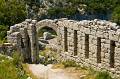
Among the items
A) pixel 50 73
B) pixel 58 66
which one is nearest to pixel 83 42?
pixel 58 66

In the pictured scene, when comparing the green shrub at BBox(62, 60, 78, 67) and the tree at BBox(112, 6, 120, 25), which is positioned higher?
the tree at BBox(112, 6, 120, 25)

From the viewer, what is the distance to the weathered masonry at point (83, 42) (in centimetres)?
2523

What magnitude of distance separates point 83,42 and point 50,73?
2.98 meters

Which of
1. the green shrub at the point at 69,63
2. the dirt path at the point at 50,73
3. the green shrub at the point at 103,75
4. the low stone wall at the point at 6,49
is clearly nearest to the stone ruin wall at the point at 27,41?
the low stone wall at the point at 6,49

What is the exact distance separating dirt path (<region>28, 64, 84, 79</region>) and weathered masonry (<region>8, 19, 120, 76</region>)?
165cm

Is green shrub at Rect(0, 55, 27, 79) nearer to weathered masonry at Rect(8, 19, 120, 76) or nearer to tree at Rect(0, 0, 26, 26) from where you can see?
weathered masonry at Rect(8, 19, 120, 76)

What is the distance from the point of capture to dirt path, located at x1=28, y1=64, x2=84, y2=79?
1009 inches

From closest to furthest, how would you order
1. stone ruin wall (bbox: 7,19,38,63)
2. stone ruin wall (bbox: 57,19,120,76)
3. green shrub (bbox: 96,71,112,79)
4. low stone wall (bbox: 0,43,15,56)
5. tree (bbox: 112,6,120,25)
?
1. green shrub (bbox: 96,71,112,79)
2. stone ruin wall (bbox: 57,19,120,76)
3. low stone wall (bbox: 0,43,15,56)
4. stone ruin wall (bbox: 7,19,38,63)
5. tree (bbox: 112,6,120,25)

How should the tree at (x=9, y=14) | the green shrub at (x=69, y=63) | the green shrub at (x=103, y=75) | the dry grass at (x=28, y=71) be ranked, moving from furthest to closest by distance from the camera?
the tree at (x=9, y=14), the green shrub at (x=69, y=63), the dry grass at (x=28, y=71), the green shrub at (x=103, y=75)

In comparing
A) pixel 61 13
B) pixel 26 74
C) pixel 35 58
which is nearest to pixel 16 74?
pixel 26 74

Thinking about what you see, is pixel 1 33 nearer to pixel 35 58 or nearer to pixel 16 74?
pixel 35 58

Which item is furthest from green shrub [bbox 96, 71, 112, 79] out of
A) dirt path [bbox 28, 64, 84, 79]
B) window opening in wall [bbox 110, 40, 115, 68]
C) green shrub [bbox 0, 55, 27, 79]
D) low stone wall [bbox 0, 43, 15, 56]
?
low stone wall [bbox 0, 43, 15, 56]

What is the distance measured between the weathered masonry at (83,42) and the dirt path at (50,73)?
5.41 ft

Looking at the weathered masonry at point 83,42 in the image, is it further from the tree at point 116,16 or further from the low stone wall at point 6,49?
the tree at point 116,16
